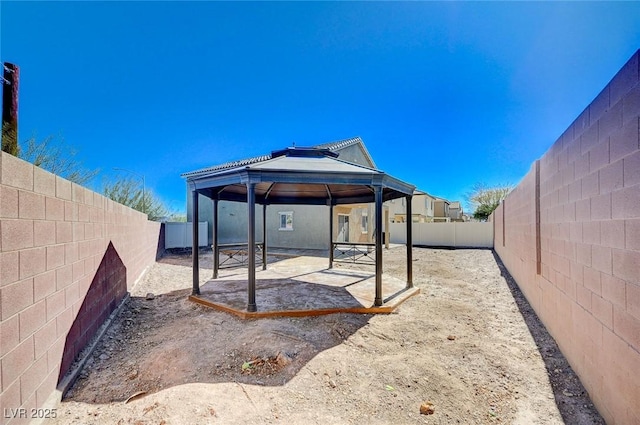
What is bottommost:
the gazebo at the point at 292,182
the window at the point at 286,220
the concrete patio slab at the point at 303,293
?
the concrete patio slab at the point at 303,293

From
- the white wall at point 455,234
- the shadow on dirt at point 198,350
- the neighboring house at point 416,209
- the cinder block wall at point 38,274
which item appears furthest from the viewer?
the neighboring house at point 416,209

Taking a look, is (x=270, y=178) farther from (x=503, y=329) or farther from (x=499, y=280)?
(x=499, y=280)

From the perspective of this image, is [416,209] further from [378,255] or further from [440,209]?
[378,255]

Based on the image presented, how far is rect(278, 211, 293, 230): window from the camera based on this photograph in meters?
16.2

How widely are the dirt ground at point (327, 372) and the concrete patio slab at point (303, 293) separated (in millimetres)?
219

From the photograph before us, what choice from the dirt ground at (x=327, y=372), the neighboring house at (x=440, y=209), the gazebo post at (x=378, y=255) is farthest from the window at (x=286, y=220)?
the neighboring house at (x=440, y=209)

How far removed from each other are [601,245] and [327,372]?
2.85m

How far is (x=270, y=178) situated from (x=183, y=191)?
16.4 metres

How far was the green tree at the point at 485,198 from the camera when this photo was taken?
86.3 feet

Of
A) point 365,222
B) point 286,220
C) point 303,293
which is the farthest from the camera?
point 365,222

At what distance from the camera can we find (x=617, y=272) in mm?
2205

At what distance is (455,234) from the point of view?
1772 cm

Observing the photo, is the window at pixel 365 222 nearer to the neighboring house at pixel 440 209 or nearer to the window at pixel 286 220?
the window at pixel 286 220

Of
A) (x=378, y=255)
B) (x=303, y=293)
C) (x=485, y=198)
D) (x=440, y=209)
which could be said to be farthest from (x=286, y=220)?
(x=440, y=209)
